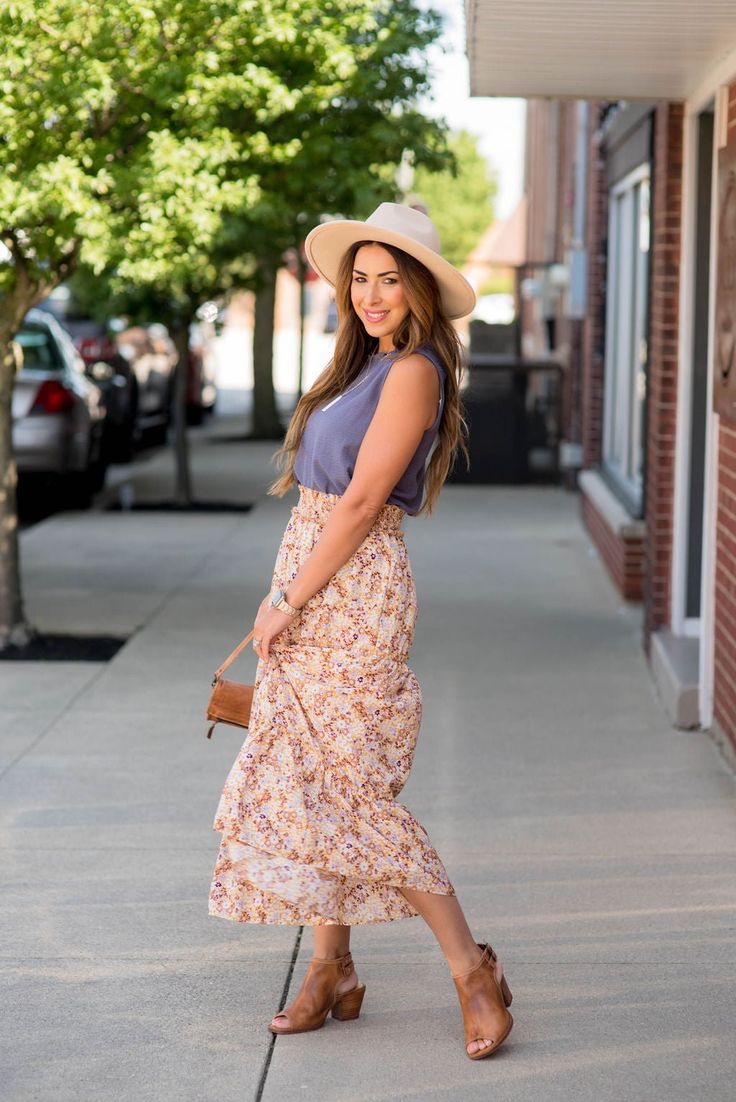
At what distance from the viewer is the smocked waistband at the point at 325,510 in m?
3.89

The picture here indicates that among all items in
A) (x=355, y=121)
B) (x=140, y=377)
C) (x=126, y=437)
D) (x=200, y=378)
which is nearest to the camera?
(x=355, y=121)

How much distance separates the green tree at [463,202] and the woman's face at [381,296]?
38.1 metres

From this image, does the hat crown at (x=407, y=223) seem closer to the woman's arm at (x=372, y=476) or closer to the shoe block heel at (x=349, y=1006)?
the woman's arm at (x=372, y=476)

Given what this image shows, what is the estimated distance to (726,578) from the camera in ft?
21.0

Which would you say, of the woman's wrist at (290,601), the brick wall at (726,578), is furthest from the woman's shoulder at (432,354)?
the brick wall at (726,578)

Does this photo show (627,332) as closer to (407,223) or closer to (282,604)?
(407,223)

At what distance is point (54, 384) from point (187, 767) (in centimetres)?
803

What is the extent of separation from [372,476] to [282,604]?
13.8 inches

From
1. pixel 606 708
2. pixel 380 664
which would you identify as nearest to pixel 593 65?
pixel 606 708

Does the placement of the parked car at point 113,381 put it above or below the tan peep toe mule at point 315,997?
above

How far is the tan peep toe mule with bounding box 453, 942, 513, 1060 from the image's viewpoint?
3850 mm

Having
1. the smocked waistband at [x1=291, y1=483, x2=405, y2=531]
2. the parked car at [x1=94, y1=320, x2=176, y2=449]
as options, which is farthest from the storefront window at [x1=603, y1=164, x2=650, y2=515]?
the parked car at [x1=94, y1=320, x2=176, y2=449]

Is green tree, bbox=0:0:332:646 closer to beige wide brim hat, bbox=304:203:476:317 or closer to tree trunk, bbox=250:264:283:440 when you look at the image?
beige wide brim hat, bbox=304:203:476:317

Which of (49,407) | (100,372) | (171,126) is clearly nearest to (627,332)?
(171,126)
